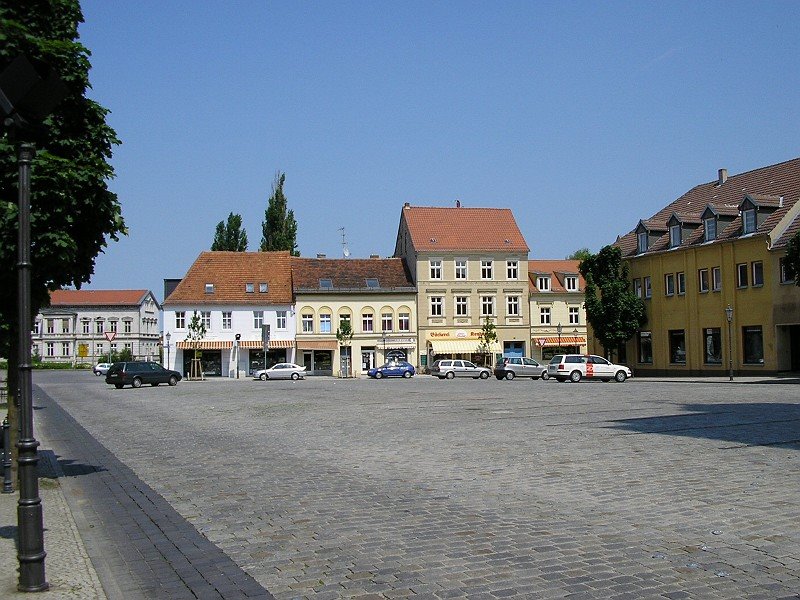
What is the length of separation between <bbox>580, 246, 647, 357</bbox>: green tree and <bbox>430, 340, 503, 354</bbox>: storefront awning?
1590cm

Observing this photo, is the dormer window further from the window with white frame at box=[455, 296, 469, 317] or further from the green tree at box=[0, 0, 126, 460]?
the green tree at box=[0, 0, 126, 460]

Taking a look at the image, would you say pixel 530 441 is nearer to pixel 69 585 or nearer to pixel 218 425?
pixel 218 425

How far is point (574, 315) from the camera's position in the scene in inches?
2987

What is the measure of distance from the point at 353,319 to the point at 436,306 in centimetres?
717

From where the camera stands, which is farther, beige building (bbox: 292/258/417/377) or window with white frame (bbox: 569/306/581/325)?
window with white frame (bbox: 569/306/581/325)

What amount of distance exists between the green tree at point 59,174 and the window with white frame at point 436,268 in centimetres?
6125

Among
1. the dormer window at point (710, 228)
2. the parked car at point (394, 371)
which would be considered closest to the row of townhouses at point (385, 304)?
the parked car at point (394, 371)

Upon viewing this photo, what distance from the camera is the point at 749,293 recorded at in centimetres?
4631

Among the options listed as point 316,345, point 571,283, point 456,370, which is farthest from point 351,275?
point 571,283

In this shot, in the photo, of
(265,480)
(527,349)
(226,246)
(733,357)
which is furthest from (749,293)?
(226,246)

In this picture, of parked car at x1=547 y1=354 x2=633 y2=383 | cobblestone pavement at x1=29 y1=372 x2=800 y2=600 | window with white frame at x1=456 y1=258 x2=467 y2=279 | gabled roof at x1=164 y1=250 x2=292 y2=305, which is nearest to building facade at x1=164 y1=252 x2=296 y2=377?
gabled roof at x1=164 y1=250 x2=292 y2=305

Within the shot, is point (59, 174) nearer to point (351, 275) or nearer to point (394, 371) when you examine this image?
point (394, 371)

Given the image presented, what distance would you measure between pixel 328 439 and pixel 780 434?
8.76m

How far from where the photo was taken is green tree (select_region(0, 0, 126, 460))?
10.1 meters
